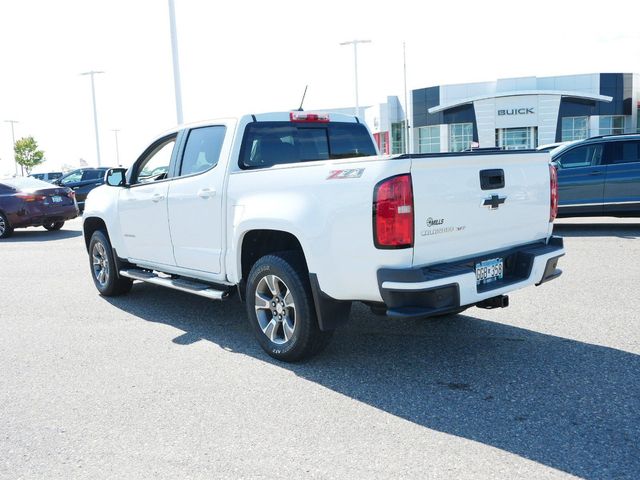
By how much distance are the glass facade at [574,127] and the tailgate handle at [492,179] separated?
1949 inches

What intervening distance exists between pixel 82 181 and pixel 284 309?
20.2m

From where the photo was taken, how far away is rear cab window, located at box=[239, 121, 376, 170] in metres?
5.27

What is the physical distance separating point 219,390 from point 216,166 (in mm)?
2005

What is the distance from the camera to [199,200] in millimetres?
5328

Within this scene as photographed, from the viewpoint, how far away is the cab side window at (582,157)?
12008mm

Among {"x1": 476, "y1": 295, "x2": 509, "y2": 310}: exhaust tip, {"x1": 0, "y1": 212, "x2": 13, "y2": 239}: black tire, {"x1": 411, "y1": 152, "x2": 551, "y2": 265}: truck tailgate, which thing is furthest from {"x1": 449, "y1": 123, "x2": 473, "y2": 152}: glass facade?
{"x1": 476, "y1": 295, "x2": 509, "y2": 310}: exhaust tip

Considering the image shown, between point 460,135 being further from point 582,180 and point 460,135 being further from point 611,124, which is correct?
point 582,180

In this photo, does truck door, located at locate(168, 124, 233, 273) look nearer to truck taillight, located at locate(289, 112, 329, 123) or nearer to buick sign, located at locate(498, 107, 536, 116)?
truck taillight, located at locate(289, 112, 329, 123)

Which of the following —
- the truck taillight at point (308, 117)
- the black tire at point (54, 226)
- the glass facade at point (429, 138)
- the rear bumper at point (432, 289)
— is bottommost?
the black tire at point (54, 226)

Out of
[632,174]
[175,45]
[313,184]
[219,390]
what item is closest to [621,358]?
[313,184]

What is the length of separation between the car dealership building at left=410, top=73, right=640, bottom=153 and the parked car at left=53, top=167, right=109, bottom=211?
111ft

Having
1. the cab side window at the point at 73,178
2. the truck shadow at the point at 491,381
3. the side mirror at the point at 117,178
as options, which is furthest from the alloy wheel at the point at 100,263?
the cab side window at the point at 73,178

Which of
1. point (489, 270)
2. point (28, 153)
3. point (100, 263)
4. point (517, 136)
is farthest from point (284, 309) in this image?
point (28, 153)

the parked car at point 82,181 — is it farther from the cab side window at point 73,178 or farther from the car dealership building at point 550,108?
the car dealership building at point 550,108
